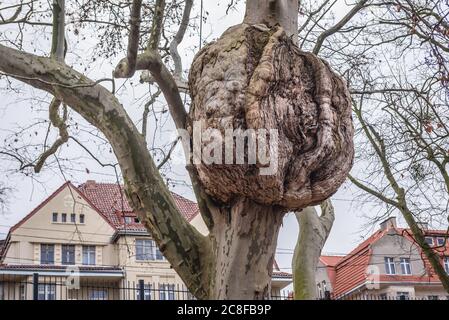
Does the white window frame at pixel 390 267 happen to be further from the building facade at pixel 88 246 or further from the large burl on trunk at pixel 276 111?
the large burl on trunk at pixel 276 111

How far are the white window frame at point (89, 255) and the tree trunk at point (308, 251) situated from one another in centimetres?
1933

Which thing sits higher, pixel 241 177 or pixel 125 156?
pixel 125 156

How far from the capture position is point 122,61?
6.32 meters

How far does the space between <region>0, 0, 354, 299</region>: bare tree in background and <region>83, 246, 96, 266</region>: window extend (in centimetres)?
2100

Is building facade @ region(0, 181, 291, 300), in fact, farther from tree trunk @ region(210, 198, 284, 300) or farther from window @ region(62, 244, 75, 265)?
tree trunk @ region(210, 198, 284, 300)

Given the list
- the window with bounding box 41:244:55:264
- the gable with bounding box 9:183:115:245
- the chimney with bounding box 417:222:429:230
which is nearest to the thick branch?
the chimney with bounding box 417:222:429:230

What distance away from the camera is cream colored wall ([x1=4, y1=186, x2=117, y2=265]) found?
84.4ft

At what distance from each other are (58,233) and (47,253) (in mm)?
869

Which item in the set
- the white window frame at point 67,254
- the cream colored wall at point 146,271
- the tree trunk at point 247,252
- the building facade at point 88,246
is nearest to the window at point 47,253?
the building facade at point 88,246

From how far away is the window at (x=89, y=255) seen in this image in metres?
26.6
